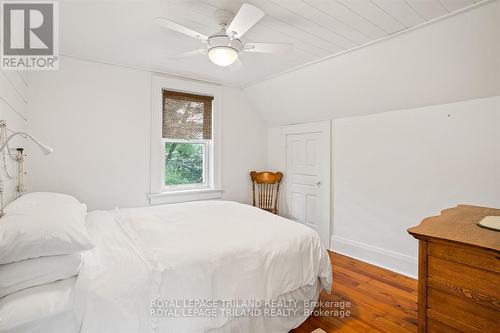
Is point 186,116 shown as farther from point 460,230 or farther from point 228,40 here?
point 460,230

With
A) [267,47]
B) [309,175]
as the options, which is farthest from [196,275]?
[309,175]

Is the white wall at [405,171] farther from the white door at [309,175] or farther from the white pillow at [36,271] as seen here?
the white pillow at [36,271]

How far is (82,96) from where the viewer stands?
2.81 meters

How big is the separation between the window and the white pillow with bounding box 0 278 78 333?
7.45 feet

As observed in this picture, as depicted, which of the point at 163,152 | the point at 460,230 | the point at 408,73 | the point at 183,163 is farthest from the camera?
the point at 183,163

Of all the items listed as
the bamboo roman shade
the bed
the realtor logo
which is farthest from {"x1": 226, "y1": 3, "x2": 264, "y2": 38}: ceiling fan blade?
the bamboo roman shade

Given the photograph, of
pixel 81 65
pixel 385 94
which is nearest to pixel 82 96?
pixel 81 65

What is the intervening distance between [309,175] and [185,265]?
2.74m

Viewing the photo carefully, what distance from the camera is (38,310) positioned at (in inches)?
42.8

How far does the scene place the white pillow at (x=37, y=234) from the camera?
3.75 feet

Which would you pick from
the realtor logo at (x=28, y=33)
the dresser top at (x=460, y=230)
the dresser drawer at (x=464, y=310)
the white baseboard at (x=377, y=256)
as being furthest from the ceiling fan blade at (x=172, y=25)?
the white baseboard at (x=377, y=256)

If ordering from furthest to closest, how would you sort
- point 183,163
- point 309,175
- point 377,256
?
point 309,175 < point 183,163 < point 377,256

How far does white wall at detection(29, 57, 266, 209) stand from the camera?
262 cm

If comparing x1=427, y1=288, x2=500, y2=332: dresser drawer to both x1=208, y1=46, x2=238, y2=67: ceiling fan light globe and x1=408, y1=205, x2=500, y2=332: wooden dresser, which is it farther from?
x1=208, y1=46, x2=238, y2=67: ceiling fan light globe
